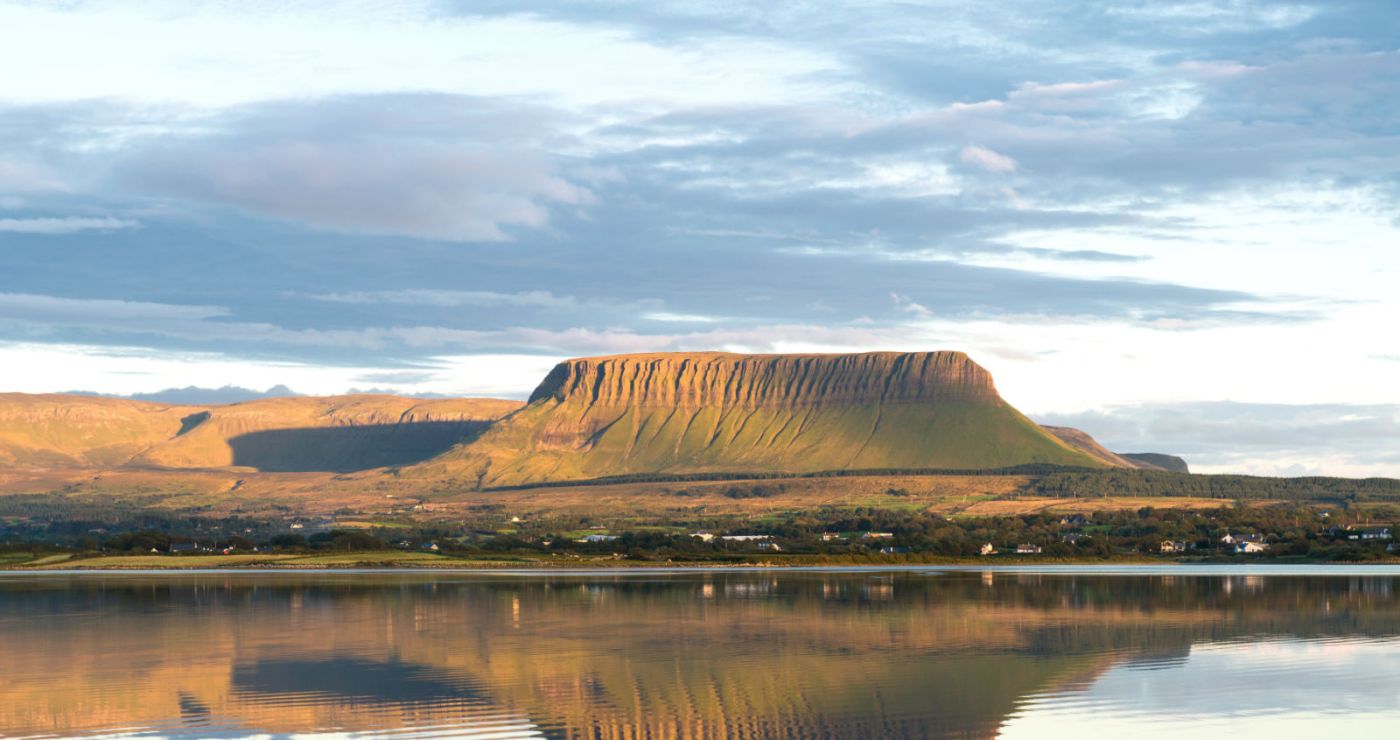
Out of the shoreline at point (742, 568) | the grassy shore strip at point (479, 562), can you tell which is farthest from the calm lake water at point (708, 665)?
the grassy shore strip at point (479, 562)

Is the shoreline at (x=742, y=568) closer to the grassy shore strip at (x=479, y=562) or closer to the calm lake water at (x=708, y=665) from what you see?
the grassy shore strip at (x=479, y=562)

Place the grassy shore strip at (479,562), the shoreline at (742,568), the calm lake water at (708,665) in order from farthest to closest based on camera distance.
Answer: the grassy shore strip at (479,562), the shoreline at (742,568), the calm lake water at (708,665)

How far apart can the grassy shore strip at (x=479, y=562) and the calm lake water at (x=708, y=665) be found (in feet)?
239

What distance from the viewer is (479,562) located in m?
179

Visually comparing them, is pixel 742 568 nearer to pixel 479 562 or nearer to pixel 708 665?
pixel 479 562

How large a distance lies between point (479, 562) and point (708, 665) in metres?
126

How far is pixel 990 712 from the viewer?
143 feet

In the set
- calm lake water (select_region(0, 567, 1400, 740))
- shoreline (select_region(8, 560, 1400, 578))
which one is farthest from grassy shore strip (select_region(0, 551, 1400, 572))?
calm lake water (select_region(0, 567, 1400, 740))

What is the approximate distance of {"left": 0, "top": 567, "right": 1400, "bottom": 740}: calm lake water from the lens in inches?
1673

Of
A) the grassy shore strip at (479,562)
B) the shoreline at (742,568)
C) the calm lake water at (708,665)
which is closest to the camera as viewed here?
the calm lake water at (708,665)

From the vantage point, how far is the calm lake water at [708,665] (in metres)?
42.5

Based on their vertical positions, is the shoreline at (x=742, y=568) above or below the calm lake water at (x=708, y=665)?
below

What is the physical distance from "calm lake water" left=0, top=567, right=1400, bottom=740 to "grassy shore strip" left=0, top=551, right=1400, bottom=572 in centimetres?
7295

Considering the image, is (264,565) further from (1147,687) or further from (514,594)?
(1147,687)
